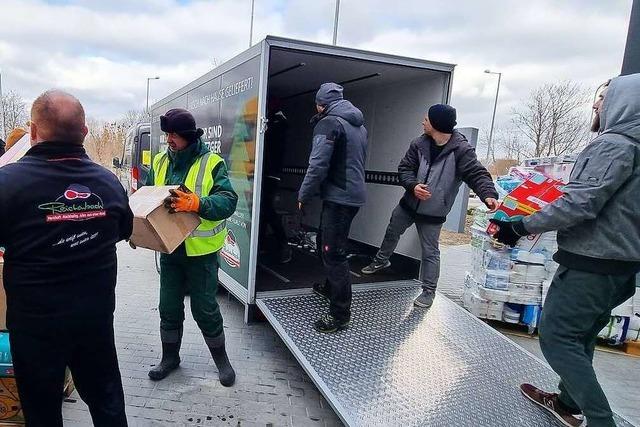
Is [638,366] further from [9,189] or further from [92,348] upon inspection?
[9,189]

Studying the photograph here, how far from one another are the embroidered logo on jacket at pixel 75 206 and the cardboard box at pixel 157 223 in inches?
18.4

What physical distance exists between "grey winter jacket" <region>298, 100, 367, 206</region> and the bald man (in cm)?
146

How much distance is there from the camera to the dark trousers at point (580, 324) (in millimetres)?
2074

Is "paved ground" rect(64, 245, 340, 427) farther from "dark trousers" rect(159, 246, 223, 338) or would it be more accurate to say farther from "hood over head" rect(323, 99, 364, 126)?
"hood over head" rect(323, 99, 364, 126)

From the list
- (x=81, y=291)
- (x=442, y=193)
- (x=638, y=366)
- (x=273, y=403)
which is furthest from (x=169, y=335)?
(x=638, y=366)

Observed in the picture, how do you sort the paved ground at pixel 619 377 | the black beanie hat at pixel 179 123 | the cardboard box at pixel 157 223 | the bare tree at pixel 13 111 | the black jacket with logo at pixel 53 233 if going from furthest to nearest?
the bare tree at pixel 13 111, the paved ground at pixel 619 377, the black beanie hat at pixel 179 123, the cardboard box at pixel 157 223, the black jacket with logo at pixel 53 233

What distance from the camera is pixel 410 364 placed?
9.21 feet

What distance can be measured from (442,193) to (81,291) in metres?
2.81

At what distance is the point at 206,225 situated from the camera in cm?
276

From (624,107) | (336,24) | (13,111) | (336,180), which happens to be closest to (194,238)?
(336,180)

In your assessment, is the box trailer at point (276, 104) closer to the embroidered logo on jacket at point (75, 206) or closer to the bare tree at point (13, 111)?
the embroidered logo on jacket at point (75, 206)

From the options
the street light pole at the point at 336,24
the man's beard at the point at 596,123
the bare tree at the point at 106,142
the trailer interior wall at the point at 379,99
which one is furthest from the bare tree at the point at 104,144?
the man's beard at the point at 596,123

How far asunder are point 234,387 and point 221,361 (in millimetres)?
211

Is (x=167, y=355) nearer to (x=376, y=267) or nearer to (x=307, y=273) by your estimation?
(x=307, y=273)
